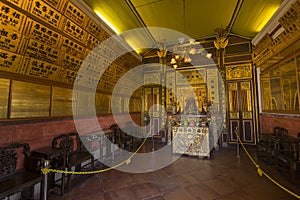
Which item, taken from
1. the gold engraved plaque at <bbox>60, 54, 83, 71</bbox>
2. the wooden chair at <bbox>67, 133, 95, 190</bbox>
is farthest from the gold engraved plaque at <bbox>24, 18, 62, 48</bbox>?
the wooden chair at <bbox>67, 133, 95, 190</bbox>

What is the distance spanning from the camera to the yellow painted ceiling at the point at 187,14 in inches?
152

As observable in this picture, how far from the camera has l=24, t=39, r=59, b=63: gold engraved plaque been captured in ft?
8.24

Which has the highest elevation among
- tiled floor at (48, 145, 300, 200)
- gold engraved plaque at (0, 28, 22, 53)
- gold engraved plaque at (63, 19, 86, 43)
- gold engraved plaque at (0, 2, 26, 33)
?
gold engraved plaque at (63, 19, 86, 43)

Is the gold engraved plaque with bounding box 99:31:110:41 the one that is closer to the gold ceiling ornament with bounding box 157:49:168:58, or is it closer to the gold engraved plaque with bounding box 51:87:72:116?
the gold engraved plaque with bounding box 51:87:72:116

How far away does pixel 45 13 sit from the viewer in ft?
8.09

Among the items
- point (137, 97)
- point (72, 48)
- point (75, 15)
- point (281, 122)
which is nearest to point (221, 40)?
point (281, 122)

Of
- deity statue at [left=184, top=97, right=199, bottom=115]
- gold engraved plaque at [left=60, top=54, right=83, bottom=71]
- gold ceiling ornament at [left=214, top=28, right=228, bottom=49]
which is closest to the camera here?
gold engraved plaque at [left=60, top=54, right=83, bottom=71]

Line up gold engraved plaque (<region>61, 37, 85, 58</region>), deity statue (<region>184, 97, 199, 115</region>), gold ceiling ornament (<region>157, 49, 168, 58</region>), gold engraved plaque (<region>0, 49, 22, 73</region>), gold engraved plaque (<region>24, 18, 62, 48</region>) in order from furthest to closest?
gold ceiling ornament (<region>157, 49, 168, 58</region>)
deity statue (<region>184, 97, 199, 115</region>)
gold engraved plaque (<region>61, 37, 85, 58</region>)
gold engraved plaque (<region>24, 18, 62, 48</region>)
gold engraved plaque (<region>0, 49, 22, 73</region>)

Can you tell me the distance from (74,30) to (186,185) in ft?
12.9

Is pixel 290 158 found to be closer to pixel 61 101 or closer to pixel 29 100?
pixel 61 101

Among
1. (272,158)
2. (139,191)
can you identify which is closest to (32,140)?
(139,191)

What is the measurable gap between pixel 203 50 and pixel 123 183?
19.2 ft

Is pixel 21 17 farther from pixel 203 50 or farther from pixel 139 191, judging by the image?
pixel 203 50

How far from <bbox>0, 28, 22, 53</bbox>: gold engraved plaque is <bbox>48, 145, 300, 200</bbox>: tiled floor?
2559mm
